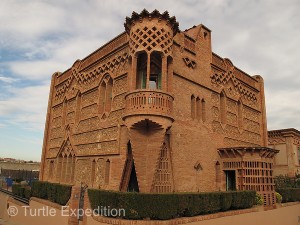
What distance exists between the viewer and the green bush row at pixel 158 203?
902 cm

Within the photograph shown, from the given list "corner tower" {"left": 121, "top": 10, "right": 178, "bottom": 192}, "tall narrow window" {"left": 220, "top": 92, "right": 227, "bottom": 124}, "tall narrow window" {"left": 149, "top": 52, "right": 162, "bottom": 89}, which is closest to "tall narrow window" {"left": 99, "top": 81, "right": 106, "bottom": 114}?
"tall narrow window" {"left": 149, "top": 52, "right": 162, "bottom": 89}

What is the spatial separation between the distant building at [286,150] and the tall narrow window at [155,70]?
1953 cm

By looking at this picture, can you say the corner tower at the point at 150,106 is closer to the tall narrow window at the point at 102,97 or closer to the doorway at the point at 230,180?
the tall narrow window at the point at 102,97

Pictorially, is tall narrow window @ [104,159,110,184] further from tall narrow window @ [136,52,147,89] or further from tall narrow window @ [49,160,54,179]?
tall narrow window @ [49,160,54,179]

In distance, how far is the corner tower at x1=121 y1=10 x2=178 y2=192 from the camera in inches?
443

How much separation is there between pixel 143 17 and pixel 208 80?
6.24 metres

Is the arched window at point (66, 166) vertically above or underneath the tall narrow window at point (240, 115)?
underneath

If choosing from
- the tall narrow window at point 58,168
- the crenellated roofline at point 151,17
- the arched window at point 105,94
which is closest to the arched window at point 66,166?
the tall narrow window at point 58,168

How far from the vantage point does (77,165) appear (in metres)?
16.8

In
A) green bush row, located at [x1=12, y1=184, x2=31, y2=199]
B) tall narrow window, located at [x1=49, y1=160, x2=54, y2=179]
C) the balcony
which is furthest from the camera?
tall narrow window, located at [x1=49, y1=160, x2=54, y2=179]

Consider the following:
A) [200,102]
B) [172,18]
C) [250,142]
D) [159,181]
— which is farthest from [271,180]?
[172,18]

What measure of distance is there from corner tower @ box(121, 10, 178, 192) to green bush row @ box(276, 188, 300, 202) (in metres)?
9.80

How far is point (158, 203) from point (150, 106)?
12.9 feet

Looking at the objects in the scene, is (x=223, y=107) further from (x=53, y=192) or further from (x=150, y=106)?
(x=53, y=192)
